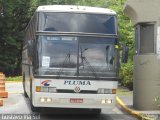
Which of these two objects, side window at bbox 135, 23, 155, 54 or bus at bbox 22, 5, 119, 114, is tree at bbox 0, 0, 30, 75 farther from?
bus at bbox 22, 5, 119, 114

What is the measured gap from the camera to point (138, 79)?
56.8 ft

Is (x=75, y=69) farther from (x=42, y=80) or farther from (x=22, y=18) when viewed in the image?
(x=22, y=18)

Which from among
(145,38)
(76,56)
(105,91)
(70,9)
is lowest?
(105,91)

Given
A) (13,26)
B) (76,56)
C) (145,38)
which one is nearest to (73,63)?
(76,56)

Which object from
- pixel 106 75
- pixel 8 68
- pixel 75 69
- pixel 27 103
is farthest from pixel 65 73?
pixel 8 68

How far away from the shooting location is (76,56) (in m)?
14.0

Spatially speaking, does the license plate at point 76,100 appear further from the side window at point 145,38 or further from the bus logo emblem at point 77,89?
the side window at point 145,38

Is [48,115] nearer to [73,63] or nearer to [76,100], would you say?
[76,100]

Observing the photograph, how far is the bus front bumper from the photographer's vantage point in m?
13.8

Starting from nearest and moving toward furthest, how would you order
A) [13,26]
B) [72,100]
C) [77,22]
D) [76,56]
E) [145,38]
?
[72,100], [76,56], [77,22], [145,38], [13,26]

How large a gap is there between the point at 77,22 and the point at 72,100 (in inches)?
94.0

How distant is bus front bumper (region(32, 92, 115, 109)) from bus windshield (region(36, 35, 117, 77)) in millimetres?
609

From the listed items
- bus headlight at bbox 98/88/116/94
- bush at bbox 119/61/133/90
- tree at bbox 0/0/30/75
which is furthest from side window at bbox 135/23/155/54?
tree at bbox 0/0/30/75

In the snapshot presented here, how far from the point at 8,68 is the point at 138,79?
32.2m
